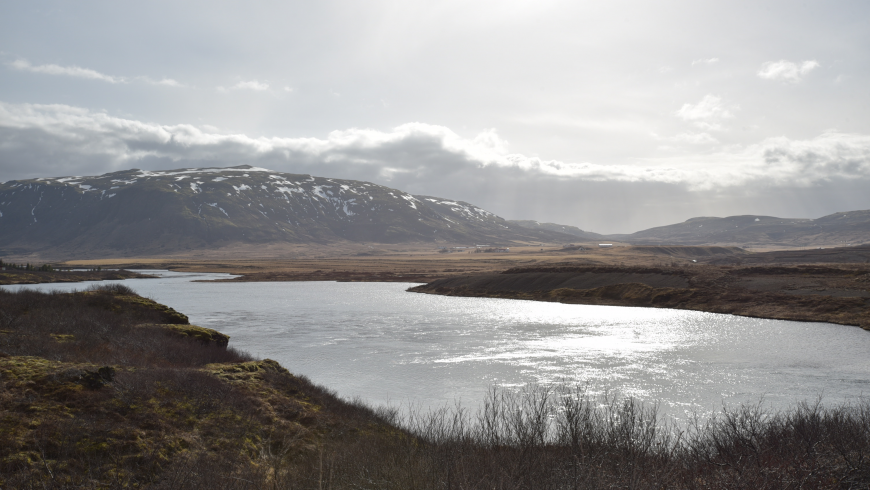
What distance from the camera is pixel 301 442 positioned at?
14.3 meters

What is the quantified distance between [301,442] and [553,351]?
71.9 feet

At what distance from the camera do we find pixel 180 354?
Answer: 22.8 metres

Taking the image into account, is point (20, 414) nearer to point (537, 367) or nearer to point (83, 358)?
point (83, 358)

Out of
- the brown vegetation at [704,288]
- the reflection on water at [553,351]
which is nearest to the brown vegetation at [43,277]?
the reflection on water at [553,351]

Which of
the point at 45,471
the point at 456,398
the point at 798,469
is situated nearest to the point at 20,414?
the point at 45,471

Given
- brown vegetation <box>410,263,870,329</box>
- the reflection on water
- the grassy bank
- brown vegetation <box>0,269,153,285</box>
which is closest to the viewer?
the grassy bank

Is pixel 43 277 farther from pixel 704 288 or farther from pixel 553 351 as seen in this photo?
pixel 704 288

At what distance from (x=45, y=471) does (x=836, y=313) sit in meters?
55.2

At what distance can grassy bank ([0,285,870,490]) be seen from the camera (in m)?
9.63

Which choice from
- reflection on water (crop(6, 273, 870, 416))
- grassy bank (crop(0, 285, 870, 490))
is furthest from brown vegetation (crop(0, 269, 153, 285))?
grassy bank (crop(0, 285, 870, 490))

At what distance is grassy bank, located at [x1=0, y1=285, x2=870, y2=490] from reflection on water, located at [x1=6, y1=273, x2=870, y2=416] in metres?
4.10

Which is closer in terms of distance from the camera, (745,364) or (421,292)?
(745,364)

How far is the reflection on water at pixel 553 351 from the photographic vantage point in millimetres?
22531

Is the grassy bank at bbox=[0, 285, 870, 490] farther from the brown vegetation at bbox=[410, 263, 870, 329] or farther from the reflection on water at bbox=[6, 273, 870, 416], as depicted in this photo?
the brown vegetation at bbox=[410, 263, 870, 329]
